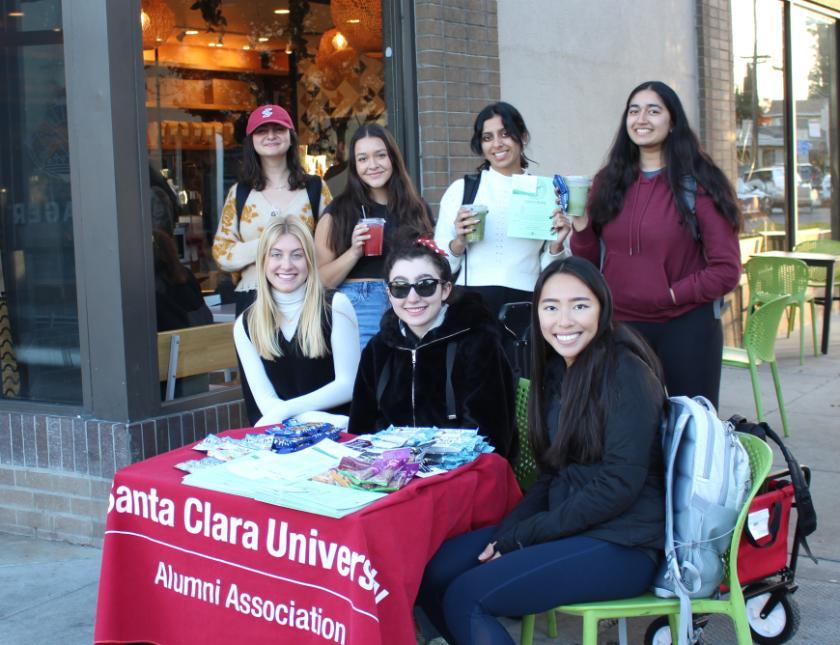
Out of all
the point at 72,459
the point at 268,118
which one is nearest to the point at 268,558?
the point at 72,459

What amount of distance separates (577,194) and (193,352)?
2168mm

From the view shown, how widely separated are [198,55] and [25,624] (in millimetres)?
3315

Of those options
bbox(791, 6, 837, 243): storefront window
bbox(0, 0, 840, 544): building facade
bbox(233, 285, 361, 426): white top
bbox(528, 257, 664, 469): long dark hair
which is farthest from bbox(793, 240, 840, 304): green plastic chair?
bbox(528, 257, 664, 469): long dark hair

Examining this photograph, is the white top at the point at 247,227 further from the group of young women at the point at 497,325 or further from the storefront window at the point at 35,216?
the storefront window at the point at 35,216

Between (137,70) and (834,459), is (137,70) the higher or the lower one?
the higher one

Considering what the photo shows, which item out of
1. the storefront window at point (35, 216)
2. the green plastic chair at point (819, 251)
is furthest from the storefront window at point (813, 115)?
the storefront window at point (35, 216)

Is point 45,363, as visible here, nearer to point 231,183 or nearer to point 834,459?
point 231,183

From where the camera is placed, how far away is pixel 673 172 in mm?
4191

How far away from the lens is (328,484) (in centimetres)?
291

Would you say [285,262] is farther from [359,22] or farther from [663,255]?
[359,22]

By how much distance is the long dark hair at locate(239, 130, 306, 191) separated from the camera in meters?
5.13

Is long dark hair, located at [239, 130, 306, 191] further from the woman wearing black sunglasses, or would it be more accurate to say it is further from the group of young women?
the woman wearing black sunglasses

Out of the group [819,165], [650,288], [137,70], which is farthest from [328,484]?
[819,165]

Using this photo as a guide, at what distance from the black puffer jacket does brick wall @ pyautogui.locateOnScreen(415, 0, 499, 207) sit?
3058 millimetres
